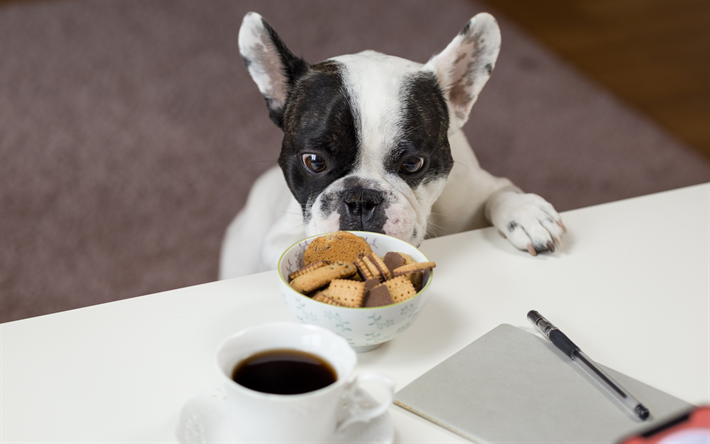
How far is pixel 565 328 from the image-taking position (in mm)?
884

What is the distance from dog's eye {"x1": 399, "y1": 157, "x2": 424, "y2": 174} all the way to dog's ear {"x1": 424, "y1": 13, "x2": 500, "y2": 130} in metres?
0.21

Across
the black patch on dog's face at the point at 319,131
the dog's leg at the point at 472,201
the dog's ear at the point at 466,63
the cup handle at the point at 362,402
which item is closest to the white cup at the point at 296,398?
the cup handle at the point at 362,402

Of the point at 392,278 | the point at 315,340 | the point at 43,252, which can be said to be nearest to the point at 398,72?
the point at 392,278

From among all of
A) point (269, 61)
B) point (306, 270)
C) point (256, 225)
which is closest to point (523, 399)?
point (306, 270)

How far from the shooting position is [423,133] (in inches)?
44.8

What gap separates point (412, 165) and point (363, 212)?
0.17 m

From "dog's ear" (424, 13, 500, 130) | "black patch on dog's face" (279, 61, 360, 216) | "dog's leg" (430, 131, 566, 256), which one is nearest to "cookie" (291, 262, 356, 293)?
"black patch on dog's face" (279, 61, 360, 216)

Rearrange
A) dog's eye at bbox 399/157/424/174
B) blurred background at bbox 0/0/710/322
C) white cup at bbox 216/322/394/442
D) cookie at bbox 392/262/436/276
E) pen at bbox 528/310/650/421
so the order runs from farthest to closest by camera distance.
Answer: blurred background at bbox 0/0/710/322, dog's eye at bbox 399/157/424/174, cookie at bbox 392/262/436/276, pen at bbox 528/310/650/421, white cup at bbox 216/322/394/442

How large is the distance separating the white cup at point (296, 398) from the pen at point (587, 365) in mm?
284

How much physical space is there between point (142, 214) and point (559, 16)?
8.85 feet

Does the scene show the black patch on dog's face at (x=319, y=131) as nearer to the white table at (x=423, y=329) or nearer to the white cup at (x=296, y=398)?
the white table at (x=423, y=329)

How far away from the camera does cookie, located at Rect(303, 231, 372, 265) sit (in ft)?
2.86

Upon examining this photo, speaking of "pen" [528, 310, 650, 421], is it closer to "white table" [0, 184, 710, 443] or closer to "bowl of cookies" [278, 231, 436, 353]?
"white table" [0, 184, 710, 443]

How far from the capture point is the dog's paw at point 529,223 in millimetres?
1107
